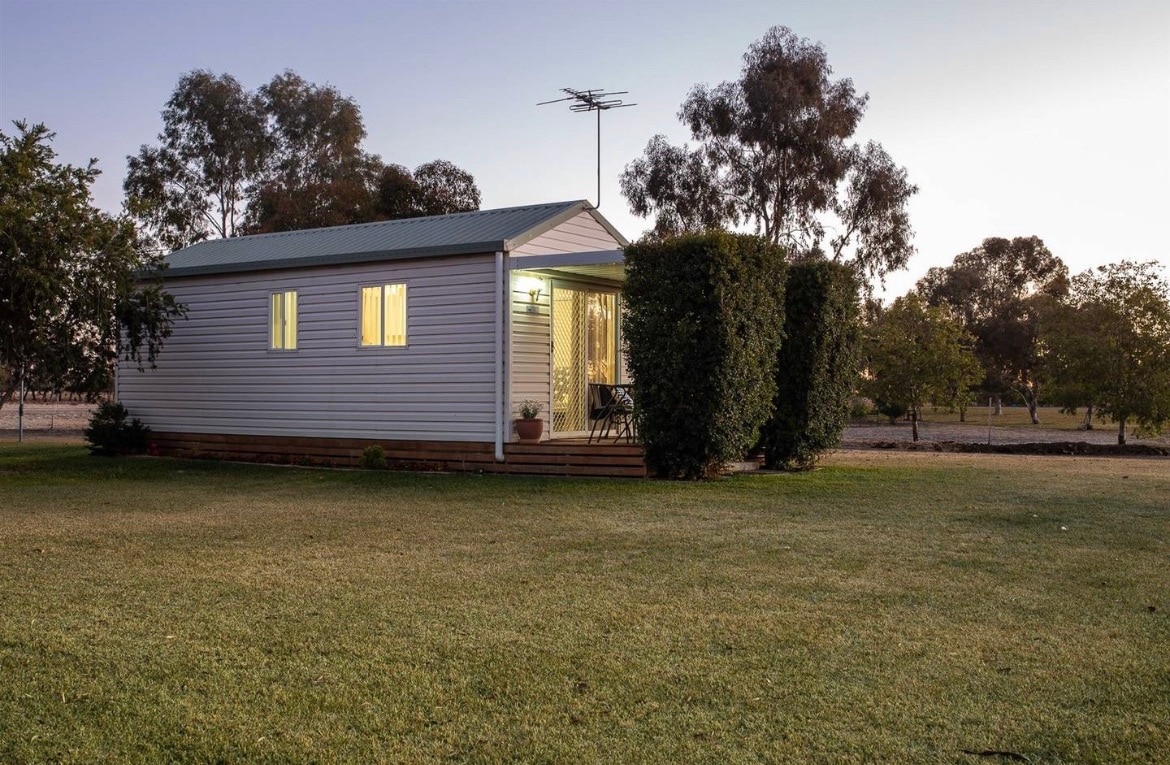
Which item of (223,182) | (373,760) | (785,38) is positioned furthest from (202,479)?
(223,182)

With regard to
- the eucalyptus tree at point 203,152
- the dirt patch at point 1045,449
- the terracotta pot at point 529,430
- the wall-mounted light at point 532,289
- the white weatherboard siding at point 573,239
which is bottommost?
the dirt patch at point 1045,449

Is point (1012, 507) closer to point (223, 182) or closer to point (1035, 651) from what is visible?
point (1035, 651)

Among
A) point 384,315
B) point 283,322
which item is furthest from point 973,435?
point 283,322

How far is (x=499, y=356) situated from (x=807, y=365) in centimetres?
407

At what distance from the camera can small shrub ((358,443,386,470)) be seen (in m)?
14.1

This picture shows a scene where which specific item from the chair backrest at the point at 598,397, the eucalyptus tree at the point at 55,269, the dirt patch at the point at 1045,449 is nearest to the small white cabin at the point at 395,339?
the chair backrest at the point at 598,397

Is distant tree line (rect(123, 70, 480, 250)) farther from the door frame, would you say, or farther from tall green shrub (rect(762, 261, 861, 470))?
tall green shrub (rect(762, 261, 861, 470))

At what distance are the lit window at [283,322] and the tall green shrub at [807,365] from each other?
23.5 ft

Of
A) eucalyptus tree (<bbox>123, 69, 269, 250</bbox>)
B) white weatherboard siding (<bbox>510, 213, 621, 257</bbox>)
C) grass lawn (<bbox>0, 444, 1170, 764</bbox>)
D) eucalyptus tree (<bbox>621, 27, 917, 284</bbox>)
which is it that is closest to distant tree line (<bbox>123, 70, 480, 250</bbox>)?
eucalyptus tree (<bbox>123, 69, 269, 250</bbox>)

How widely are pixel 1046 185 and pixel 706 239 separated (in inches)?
503

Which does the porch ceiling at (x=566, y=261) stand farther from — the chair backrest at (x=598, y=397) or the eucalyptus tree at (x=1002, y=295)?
the eucalyptus tree at (x=1002, y=295)

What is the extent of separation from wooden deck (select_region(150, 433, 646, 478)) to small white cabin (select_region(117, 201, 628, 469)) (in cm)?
3

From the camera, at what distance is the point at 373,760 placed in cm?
332

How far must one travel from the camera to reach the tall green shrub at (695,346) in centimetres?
1176
